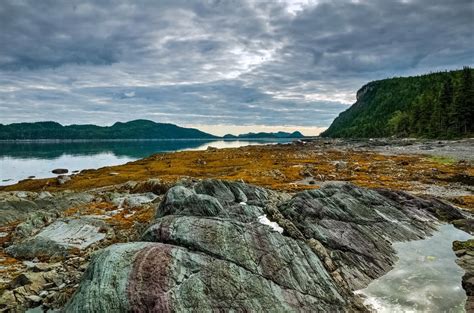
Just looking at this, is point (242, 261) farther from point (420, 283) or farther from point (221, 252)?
point (420, 283)

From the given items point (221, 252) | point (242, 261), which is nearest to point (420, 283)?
point (242, 261)

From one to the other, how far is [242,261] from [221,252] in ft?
4.05

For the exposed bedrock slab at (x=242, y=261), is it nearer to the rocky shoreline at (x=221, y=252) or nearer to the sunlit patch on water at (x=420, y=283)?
the rocky shoreline at (x=221, y=252)

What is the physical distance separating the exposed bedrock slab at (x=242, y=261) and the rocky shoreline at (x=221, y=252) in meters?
0.06

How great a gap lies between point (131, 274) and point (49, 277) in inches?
380

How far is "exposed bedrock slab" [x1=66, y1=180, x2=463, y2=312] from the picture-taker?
48.1 ft

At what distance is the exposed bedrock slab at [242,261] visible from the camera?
577 inches

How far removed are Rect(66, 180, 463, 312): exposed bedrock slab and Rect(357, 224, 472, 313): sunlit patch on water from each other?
99 centimetres

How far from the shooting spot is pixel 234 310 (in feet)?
48.8

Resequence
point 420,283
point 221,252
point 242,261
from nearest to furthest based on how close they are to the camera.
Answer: point 242,261 → point 221,252 → point 420,283

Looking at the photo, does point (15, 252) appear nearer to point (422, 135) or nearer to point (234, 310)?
point (234, 310)

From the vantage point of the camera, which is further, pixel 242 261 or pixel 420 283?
pixel 420 283

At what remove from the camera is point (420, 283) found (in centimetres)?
2069

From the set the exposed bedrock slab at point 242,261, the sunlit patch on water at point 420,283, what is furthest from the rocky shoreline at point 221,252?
the sunlit patch on water at point 420,283
